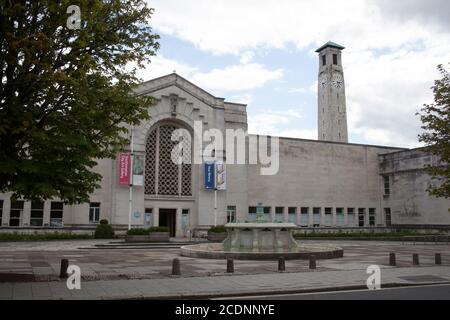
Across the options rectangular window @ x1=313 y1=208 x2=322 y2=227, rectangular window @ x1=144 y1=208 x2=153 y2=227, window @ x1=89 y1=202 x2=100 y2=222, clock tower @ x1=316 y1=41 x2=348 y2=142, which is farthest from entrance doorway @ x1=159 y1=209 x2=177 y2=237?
clock tower @ x1=316 y1=41 x2=348 y2=142

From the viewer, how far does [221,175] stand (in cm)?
4691

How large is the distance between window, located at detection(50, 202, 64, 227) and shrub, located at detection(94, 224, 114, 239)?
4.59 meters

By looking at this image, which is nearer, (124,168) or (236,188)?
(124,168)

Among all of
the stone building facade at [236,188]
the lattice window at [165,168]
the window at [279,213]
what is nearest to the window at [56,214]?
the stone building facade at [236,188]

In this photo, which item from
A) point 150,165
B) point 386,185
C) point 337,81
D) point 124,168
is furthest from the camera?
point 337,81

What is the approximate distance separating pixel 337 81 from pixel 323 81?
2.63 meters

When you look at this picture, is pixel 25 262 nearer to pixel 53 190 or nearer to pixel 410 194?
pixel 53 190

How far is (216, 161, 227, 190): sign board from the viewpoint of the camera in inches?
1841

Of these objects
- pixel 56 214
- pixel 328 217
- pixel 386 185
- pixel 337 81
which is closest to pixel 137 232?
pixel 56 214

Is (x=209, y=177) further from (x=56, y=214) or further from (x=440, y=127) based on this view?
(x=440, y=127)

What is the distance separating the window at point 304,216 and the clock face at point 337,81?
3460 cm

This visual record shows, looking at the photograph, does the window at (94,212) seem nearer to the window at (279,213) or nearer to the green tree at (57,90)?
Result: the window at (279,213)

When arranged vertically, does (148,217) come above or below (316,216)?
below

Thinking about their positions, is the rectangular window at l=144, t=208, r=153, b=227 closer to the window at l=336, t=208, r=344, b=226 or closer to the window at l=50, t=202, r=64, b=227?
the window at l=50, t=202, r=64, b=227
